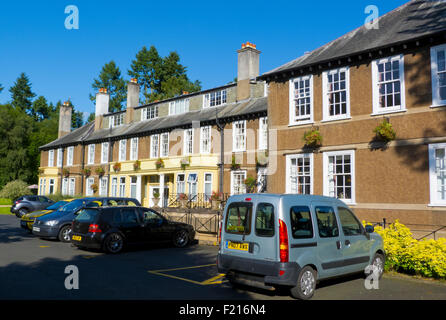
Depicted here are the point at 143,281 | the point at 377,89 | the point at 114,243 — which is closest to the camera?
the point at 143,281

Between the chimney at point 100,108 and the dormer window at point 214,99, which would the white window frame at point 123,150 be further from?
the dormer window at point 214,99

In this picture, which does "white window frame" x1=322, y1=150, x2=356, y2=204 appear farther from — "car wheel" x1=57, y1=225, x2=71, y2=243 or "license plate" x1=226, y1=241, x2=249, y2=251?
"car wheel" x1=57, y1=225, x2=71, y2=243

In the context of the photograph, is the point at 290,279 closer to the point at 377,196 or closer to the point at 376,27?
the point at 377,196

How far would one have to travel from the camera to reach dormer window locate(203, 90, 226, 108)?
3041 centimetres

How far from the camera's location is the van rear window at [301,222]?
749 centimetres

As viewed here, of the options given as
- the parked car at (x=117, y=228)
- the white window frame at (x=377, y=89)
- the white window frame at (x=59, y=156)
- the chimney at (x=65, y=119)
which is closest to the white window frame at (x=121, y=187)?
the white window frame at (x=59, y=156)

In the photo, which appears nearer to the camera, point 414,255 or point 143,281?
point 143,281

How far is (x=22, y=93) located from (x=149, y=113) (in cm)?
5947

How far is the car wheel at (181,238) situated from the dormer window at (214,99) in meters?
16.7

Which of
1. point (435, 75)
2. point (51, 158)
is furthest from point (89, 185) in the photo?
point (435, 75)

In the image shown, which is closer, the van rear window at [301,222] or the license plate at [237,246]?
the van rear window at [301,222]

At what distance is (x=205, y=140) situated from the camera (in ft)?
94.9

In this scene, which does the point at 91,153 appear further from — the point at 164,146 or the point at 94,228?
the point at 94,228
